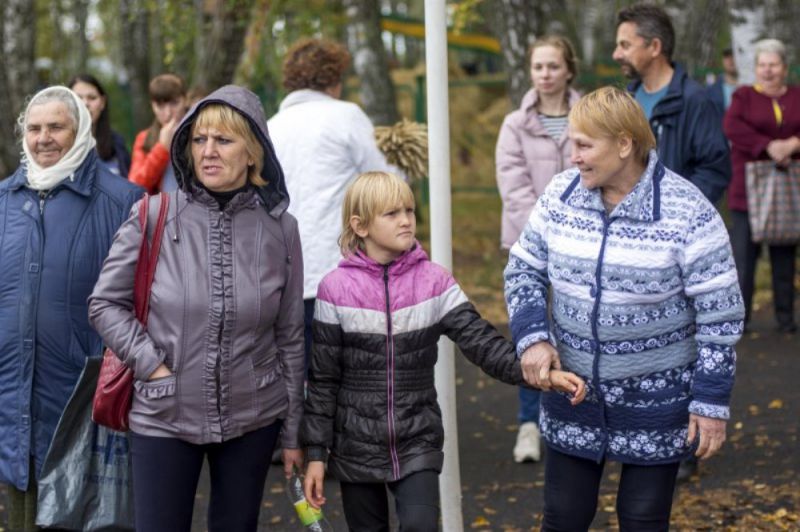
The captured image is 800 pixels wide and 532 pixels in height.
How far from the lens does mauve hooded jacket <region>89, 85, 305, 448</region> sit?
419 centimetres

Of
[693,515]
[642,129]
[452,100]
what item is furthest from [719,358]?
[452,100]

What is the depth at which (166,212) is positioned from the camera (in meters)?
4.29

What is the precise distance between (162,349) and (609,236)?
1.50m

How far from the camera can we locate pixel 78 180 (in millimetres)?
4926

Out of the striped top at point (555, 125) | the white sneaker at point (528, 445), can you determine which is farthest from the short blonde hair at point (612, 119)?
the white sneaker at point (528, 445)

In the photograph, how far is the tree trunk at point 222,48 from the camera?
1306 cm

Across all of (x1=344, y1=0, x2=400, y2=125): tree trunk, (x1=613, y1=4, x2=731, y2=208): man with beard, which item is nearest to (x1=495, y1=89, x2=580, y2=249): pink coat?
(x1=613, y1=4, x2=731, y2=208): man with beard

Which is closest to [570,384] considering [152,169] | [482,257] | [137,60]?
[152,169]

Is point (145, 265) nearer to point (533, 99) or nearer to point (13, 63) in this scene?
point (533, 99)

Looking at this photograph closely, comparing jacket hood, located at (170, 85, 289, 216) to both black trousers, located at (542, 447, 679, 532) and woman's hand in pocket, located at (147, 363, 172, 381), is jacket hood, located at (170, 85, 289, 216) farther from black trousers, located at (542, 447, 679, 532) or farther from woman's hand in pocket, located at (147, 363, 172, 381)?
black trousers, located at (542, 447, 679, 532)

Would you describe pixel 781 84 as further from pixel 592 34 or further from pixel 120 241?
pixel 592 34

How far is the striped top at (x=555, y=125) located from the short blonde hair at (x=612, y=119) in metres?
2.57

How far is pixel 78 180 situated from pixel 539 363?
1928mm

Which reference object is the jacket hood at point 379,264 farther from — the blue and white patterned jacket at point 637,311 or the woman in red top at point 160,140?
the woman in red top at point 160,140
